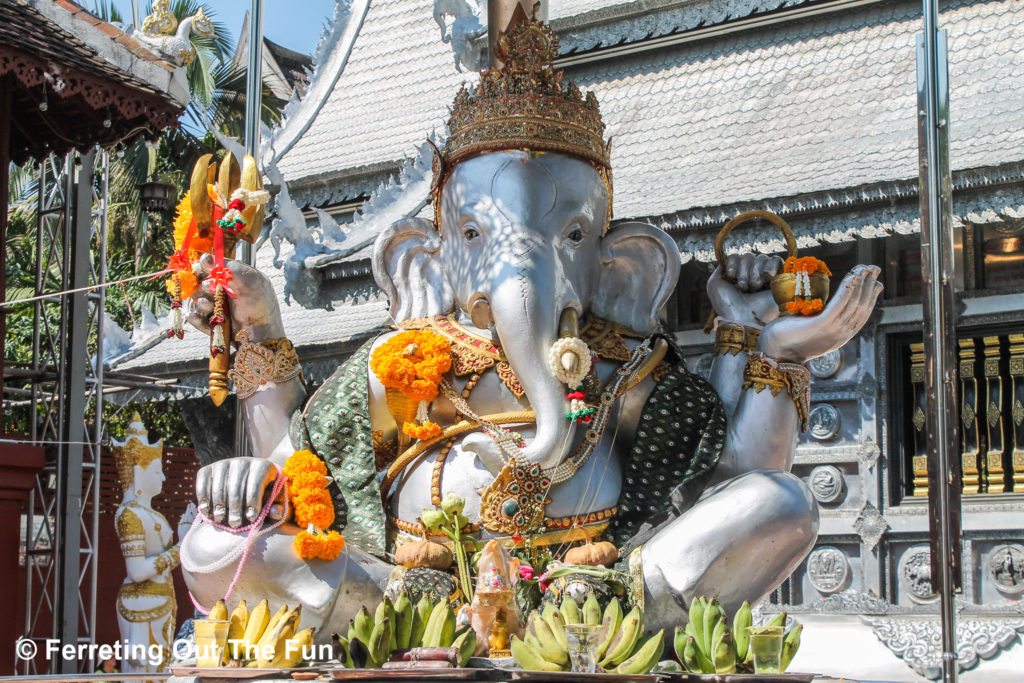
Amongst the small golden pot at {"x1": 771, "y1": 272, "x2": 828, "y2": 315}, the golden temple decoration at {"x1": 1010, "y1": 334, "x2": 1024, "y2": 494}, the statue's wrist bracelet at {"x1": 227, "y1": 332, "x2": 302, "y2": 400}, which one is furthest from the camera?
the golden temple decoration at {"x1": 1010, "y1": 334, "x2": 1024, "y2": 494}

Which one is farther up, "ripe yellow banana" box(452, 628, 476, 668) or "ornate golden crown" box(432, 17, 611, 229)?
"ornate golden crown" box(432, 17, 611, 229)

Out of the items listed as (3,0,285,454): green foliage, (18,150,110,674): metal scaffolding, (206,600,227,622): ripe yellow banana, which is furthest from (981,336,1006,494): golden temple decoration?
(3,0,285,454): green foliage

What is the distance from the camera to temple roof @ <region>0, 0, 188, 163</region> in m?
8.34

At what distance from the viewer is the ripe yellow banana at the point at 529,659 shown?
13.7 ft

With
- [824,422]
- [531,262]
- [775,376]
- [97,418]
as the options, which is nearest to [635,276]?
[531,262]

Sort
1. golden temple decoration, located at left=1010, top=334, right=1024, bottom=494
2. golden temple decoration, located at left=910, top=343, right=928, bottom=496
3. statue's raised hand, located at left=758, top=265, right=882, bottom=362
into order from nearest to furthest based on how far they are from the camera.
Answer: statue's raised hand, located at left=758, top=265, right=882, bottom=362 → golden temple decoration, located at left=1010, top=334, right=1024, bottom=494 → golden temple decoration, located at left=910, top=343, right=928, bottom=496

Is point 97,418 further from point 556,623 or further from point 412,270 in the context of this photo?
point 556,623

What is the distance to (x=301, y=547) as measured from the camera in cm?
477

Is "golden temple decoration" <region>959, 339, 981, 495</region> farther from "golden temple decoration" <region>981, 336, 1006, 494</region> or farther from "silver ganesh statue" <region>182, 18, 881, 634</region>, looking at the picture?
"silver ganesh statue" <region>182, 18, 881, 634</region>

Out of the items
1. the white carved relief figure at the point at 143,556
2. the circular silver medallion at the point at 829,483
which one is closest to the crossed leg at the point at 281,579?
the white carved relief figure at the point at 143,556

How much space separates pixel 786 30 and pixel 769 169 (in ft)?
5.10

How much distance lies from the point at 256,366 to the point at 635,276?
151 cm

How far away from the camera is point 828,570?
9070 mm

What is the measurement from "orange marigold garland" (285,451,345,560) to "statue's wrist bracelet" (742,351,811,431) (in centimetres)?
161
